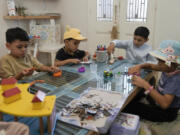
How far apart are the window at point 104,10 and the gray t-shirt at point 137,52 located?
3.99ft

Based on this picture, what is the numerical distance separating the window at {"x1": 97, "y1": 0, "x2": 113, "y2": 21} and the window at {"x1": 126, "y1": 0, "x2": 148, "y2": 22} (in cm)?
35

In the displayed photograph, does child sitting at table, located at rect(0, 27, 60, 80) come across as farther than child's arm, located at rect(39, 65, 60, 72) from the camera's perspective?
No

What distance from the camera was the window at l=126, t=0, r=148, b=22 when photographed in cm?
290

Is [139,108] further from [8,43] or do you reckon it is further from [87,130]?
[8,43]

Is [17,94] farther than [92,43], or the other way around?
[92,43]

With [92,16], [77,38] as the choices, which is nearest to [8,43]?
[77,38]

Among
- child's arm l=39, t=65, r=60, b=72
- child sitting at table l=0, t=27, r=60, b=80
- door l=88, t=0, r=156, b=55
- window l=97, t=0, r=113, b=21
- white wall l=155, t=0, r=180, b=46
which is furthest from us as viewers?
window l=97, t=0, r=113, b=21

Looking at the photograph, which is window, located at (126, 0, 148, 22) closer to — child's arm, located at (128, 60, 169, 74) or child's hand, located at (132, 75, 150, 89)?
child's arm, located at (128, 60, 169, 74)

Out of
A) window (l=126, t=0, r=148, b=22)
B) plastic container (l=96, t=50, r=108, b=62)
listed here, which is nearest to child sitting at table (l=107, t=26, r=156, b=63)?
plastic container (l=96, t=50, r=108, b=62)

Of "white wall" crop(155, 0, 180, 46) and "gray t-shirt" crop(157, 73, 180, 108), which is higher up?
"white wall" crop(155, 0, 180, 46)

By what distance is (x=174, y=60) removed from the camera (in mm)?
1205

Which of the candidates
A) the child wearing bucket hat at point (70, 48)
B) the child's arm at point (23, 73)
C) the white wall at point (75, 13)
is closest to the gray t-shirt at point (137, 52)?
the child wearing bucket hat at point (70, 48)

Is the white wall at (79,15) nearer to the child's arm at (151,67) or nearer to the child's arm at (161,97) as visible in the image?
the child's arm at (151,67)

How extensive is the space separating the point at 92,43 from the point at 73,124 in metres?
2.85
